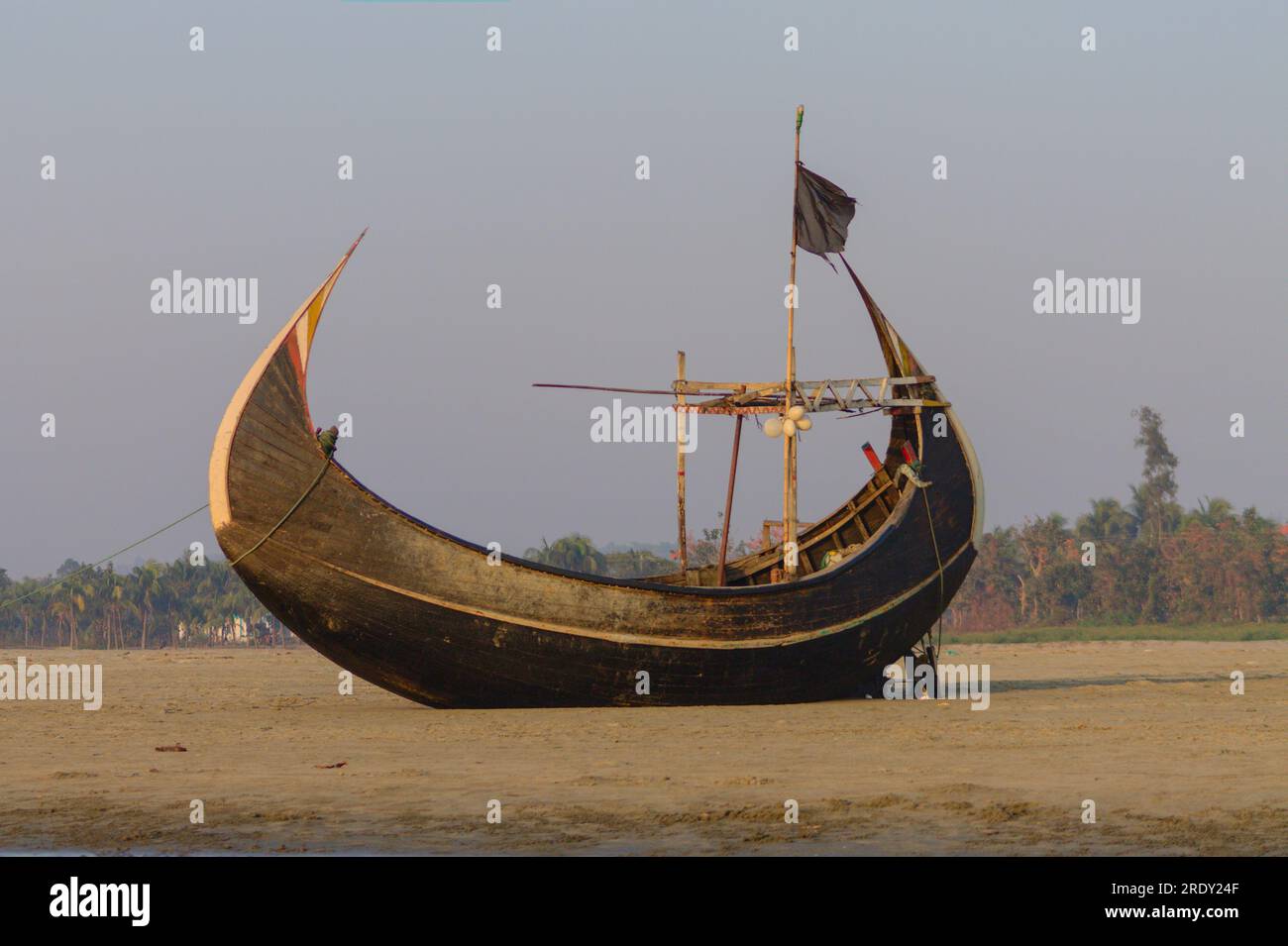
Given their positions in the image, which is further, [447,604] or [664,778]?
[447,604]

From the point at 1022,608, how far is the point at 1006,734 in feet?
152

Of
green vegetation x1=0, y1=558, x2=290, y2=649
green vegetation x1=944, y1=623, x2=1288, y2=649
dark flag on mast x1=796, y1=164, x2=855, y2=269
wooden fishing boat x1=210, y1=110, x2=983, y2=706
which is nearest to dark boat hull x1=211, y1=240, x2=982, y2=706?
wooden fishing boat x1=210, y1=110, x2=983, y2=706

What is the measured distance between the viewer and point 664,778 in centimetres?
1187

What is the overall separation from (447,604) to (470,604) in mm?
226

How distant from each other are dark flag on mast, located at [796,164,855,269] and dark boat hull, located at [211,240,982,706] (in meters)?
5.12

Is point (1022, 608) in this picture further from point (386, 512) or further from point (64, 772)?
point (64, 772)

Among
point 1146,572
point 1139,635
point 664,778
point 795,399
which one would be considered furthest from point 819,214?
point 1146,572

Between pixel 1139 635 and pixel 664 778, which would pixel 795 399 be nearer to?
pixel 664 778

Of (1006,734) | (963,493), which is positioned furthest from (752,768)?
(963,493)

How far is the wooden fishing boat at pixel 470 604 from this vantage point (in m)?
15.9

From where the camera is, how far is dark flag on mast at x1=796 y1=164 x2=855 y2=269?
20.7 meters

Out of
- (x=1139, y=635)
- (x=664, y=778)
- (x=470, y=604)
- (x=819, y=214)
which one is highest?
(x=819, y=214)
